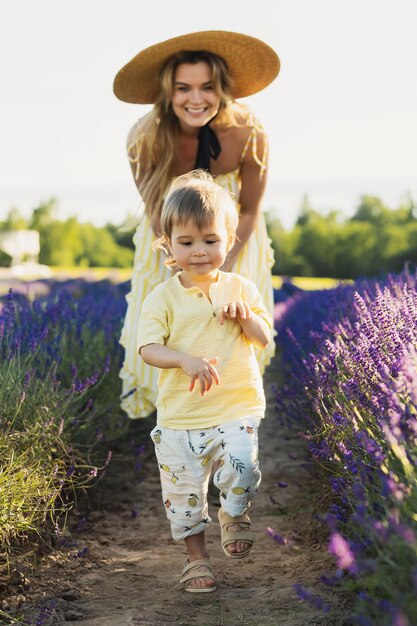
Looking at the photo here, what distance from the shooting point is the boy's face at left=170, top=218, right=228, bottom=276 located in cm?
248

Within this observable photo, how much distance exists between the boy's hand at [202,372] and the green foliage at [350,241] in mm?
12268

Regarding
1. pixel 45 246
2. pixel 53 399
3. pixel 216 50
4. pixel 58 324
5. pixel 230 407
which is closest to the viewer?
pixel 230 407

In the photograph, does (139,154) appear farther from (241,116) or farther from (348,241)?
(348,241)

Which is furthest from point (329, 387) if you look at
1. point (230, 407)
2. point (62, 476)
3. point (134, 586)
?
point (62, 476)

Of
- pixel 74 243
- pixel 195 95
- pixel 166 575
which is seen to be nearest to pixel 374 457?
pixel 166 575

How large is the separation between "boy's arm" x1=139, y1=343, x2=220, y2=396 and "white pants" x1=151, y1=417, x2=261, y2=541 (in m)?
0.17

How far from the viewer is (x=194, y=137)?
12.3 feet

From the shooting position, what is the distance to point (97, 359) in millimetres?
4039

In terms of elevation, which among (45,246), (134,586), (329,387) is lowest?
(45,246)

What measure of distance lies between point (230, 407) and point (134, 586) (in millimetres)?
667

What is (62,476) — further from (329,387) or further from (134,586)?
(329,387)

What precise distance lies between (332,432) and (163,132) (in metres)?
1.72

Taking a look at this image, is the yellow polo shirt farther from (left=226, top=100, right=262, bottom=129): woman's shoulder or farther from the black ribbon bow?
(left=226, top=100, right=262, bottom=129): woman's shoulder

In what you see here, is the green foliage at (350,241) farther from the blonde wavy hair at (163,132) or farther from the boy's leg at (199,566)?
the boy's leg at (199,566)
